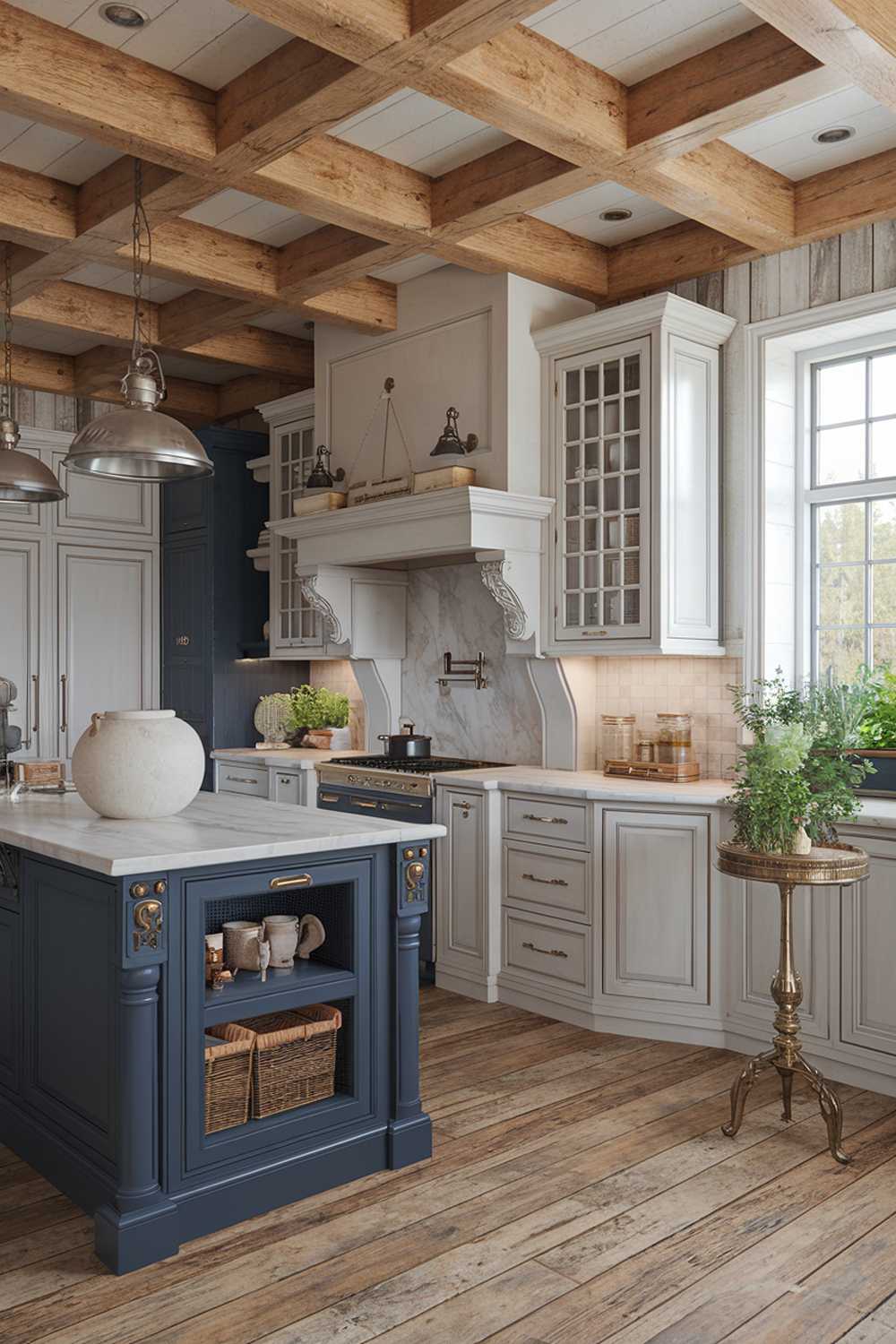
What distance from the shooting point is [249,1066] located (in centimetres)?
288

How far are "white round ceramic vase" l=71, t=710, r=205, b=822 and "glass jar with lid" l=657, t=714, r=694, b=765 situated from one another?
85.0 inches

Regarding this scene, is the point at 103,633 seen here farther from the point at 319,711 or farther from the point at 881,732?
the point at 881,732

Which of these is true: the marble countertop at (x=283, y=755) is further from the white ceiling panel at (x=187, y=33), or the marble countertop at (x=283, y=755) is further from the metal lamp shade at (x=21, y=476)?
the white ceiling panel at (x=187, y=33)

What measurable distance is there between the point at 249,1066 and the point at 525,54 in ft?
9.71

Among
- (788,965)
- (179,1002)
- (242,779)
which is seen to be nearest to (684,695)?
(788,965)

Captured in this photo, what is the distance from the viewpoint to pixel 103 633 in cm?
690

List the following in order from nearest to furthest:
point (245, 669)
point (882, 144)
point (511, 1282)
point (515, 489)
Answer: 1. point (511, 1282)
2. point (882, 144)
3. point (515, 489)
4. point (245, 669)

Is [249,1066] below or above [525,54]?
below

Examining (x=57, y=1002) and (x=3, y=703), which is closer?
(x=57, y=1002)

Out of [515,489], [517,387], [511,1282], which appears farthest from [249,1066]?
[517,387]

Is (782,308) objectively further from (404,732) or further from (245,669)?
(245,669)

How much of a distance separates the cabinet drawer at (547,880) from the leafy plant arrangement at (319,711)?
1961 mm

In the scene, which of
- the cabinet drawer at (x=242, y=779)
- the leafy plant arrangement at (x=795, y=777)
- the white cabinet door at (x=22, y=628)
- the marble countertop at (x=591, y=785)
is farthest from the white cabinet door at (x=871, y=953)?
the white cabinet door at (x=22, y=628)

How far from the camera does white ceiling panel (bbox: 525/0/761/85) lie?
10.3 ft
